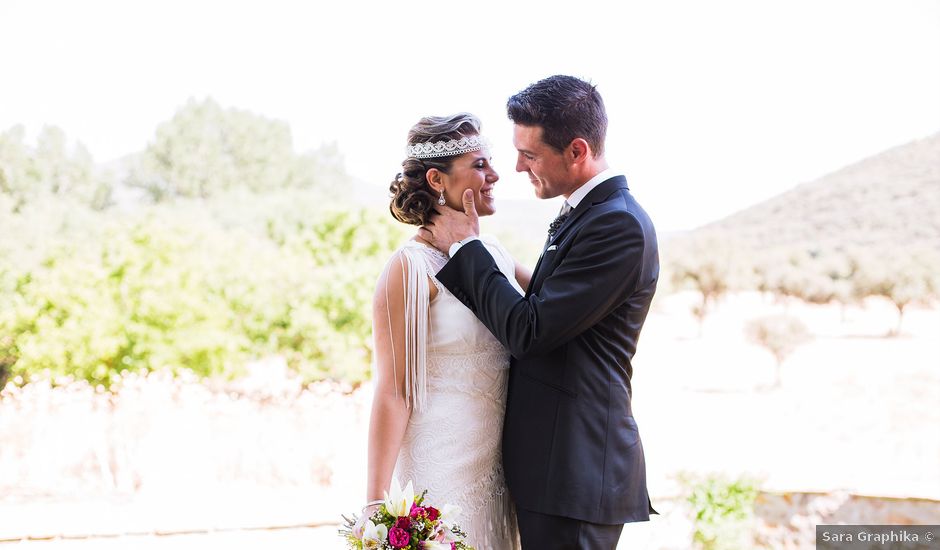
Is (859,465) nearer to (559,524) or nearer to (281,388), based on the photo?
(281,388)

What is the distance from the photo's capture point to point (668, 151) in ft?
29.1

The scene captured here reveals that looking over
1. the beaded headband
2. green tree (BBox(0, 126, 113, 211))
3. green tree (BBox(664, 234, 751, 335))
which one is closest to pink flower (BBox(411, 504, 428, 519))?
the beaded headband

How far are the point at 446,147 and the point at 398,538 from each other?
940 millimetres

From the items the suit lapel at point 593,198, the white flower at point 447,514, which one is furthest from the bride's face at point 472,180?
the white flower at point 447,514

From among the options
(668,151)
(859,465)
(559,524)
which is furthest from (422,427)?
(668,151)

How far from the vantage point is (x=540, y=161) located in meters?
1.85

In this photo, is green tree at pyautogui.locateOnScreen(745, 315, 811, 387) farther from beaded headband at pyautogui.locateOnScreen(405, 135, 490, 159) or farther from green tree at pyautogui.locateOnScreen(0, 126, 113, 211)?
green tree at pyautogui.locateOnScreen(0, 126, 113, 211)

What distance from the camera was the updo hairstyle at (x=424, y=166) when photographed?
1.96 meters

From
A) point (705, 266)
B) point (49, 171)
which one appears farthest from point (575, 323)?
point (49, 171)

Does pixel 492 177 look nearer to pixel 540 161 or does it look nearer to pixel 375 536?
pixel 540 161

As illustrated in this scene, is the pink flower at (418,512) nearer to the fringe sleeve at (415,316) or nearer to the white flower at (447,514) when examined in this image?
the white flower at (447,514)

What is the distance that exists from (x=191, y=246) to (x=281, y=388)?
154cm

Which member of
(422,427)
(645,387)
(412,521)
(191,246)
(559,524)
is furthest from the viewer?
(645,387)

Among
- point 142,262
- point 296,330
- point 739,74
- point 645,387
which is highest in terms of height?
point 739,74
